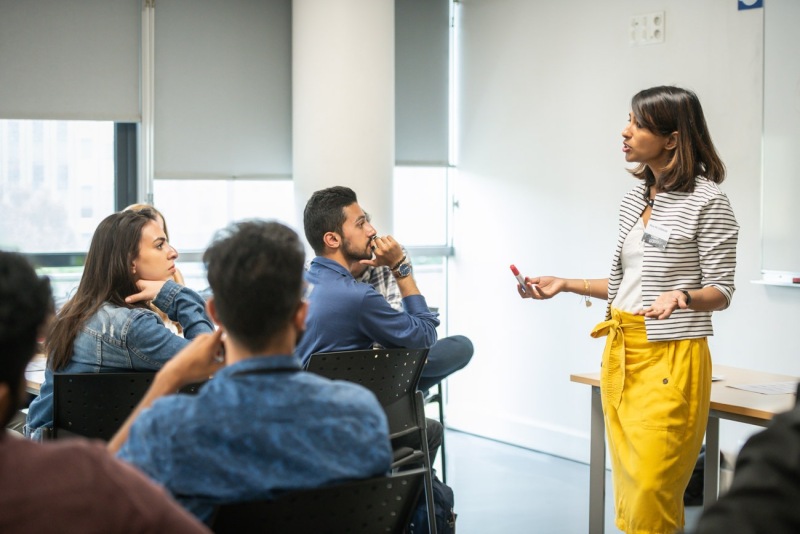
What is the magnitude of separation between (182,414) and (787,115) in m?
3.38

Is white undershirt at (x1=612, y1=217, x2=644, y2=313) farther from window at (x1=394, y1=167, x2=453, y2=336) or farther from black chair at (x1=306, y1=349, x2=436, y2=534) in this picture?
window at (x1=394, y1=167, x2=453, y2=336)

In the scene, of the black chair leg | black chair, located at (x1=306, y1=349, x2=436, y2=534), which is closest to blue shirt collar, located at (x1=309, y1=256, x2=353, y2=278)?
black chair, located at (x1=306, y1=349, x2=436, y2=534)

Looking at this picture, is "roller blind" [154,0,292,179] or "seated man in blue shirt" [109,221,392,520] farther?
"roller blind" [154,0,292,179]

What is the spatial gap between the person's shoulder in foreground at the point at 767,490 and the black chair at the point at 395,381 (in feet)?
6.67

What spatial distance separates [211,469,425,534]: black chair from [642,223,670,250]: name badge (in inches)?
53.8

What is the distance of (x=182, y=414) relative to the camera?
1.34m

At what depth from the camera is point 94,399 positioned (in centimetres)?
243

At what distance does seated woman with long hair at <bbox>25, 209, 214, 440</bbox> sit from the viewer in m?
2.52

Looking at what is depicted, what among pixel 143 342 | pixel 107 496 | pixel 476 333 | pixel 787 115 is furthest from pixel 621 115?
pixel 107 496

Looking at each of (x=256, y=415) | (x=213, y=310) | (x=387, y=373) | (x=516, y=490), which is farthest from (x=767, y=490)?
(x=516, y=490)

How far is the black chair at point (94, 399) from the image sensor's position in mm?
2402

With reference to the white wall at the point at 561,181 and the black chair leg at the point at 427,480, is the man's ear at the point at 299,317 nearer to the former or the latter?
the black chair leg at the point at 427,480

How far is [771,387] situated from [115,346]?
6.76ft

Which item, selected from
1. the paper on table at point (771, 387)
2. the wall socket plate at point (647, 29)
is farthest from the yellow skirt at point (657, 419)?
the wall socket plate at point (647, 29)
